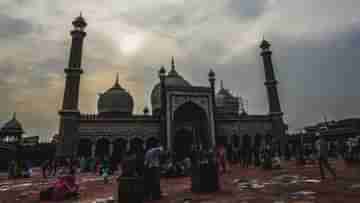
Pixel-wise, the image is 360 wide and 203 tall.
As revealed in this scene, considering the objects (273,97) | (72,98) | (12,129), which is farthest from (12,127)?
(273,97)

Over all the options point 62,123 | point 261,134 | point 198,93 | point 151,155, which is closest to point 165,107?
point 198,93

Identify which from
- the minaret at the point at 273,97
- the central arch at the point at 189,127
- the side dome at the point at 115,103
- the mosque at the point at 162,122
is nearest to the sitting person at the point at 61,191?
the mosque at the point at 162,122

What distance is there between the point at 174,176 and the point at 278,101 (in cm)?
2397

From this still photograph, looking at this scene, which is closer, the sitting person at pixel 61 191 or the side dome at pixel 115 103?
the sitting person at pixel 61 191

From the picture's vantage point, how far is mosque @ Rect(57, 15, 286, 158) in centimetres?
2533

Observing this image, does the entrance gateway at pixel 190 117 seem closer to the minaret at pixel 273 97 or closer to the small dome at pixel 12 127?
the minaret at pixel 273 97

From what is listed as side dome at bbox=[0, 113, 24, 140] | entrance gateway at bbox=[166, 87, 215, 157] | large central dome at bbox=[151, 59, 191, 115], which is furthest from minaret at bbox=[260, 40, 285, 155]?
side dome at bbox=[0, 113, 24, 140]

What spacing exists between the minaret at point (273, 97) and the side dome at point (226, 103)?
905 cm

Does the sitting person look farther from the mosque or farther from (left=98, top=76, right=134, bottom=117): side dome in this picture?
(left=98, top=76, right=134, bottom=117): side dome

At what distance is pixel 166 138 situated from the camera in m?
26.2

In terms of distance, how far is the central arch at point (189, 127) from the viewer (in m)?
28.3

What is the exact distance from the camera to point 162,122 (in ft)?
89.3

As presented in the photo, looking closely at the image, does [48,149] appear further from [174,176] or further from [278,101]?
[278,101]

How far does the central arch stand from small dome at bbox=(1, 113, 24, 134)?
62.0ft
